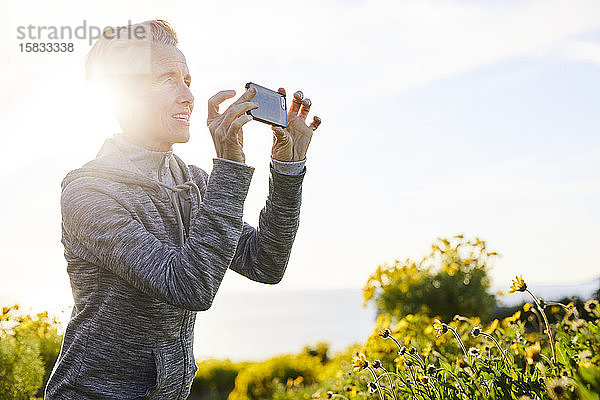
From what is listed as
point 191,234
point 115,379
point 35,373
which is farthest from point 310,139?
point 35,373

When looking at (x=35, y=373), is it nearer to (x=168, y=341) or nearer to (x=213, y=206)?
(x=168, y=341)

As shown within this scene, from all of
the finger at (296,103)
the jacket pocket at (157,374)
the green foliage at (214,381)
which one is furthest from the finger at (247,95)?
the green foliage at (214,381)

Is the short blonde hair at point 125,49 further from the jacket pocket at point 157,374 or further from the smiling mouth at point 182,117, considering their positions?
the jacket pocket at point 157,374

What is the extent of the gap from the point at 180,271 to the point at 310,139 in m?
0.70

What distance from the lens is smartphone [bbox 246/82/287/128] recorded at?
1729mm

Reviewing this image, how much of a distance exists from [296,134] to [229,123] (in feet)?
1.42

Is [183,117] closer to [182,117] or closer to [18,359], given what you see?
[182,117]

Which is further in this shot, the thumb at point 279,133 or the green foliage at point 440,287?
the green foliage at point 440,287

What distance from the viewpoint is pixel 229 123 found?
161 centimetres

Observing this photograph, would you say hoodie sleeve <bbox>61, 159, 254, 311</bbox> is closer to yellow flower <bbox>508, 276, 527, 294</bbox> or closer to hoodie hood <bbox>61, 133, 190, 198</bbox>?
hoodie hood <bbox>61, 133, 190, 198</bbox>

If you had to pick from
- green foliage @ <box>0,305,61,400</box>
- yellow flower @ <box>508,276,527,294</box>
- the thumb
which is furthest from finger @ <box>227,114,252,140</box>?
green foliage @ <box>0,305,61,400</box>

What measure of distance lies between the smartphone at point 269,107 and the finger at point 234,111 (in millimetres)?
62

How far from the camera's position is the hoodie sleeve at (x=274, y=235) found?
2004mm

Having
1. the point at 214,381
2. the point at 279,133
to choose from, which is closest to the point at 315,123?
the point at 279,133
